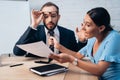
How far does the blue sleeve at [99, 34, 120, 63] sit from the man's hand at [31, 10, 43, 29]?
67cm

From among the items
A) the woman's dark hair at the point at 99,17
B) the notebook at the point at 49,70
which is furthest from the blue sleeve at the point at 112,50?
the notebook at the point at 49,70

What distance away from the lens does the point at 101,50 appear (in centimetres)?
146

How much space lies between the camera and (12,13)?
256 cm

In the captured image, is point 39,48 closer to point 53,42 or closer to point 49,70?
point 49,70

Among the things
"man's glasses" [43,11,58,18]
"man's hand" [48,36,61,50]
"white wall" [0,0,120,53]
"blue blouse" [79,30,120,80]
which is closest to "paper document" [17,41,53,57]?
A: "man's hand" [48,36,61,50]

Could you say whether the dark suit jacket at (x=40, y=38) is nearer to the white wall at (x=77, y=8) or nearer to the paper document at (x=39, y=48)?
the paper document at (x=39, y=48)

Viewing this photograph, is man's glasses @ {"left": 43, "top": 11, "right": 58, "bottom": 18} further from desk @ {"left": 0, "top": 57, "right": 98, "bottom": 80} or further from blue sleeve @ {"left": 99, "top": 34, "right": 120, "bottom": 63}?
blue sleeve @ {"left": 99, "top": 34, "right": 120, "bottom": 63}

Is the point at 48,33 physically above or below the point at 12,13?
below

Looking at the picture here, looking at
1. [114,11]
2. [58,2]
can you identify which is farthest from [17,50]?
[114,11]

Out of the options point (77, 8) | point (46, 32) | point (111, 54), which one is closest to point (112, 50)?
point (111, 54)

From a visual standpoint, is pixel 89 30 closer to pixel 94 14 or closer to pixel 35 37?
pixel 94 14

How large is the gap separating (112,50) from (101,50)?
124 mm

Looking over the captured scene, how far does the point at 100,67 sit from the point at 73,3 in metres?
1.36

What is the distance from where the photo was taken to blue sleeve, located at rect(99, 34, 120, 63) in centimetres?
132
